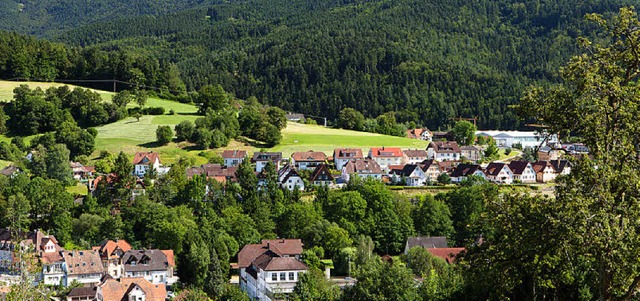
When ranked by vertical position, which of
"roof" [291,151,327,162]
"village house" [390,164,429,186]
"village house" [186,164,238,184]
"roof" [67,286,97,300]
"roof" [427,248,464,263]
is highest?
"roof" [291,151,327,162]

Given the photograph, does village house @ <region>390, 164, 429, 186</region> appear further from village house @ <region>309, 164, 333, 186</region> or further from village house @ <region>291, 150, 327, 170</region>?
village house @ <region>291, 150, 327, 170</region>

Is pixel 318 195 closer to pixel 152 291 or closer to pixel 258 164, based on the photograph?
pixel 258 164

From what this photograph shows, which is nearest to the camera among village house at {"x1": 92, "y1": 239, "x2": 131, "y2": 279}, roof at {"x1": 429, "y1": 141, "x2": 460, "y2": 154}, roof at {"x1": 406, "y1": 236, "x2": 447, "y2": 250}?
village house at {"x1": 92, "y1": 239, "x2": 131, "y2": 279}

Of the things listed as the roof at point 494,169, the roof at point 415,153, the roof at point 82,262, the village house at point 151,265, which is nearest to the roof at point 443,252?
the village house at point 151,265

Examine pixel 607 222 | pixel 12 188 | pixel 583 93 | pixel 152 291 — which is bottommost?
pixel 152 291

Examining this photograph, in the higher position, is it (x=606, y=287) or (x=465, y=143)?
(x=606, y=287)

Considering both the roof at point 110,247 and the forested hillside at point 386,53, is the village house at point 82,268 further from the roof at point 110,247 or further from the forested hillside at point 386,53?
the forested hillside at point 386,53

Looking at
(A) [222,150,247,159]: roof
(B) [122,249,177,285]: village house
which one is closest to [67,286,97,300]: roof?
(B) [122,249,177,285]: village house

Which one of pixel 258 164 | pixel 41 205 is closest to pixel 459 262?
pixel 41 205
